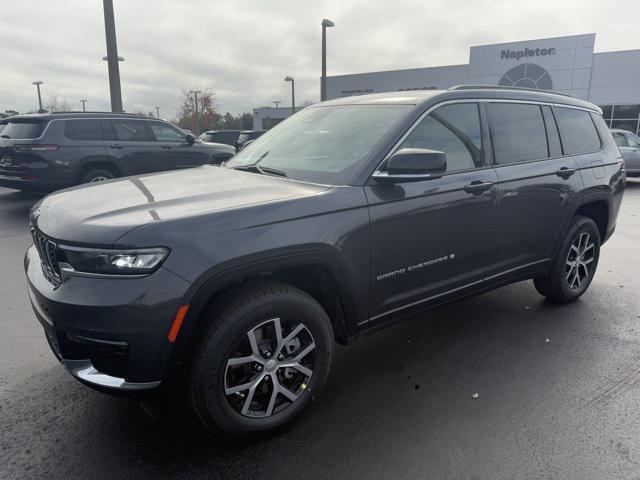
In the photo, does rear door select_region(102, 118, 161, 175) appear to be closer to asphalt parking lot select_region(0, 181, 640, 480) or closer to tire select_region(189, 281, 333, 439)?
asphalt parking lot select_region(0, 181, 640, 480)

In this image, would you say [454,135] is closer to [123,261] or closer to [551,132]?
[551,132]

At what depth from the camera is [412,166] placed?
269 centimetres

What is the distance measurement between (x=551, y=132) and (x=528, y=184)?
726 millimetres

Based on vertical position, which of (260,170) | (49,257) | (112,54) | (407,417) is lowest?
(407,417)

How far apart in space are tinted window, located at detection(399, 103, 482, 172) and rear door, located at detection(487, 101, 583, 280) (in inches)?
7.9

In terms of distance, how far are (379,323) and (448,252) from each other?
0.68 m

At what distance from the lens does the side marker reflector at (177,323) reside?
2.14 meters

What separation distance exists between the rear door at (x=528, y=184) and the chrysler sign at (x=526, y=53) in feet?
98.8

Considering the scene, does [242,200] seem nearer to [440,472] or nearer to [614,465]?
[440,472]

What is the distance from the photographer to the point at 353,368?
332 cm

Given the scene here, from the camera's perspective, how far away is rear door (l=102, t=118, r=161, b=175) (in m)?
9.30

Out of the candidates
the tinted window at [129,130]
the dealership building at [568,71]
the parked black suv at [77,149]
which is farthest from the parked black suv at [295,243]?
the dealership building at [568,71]

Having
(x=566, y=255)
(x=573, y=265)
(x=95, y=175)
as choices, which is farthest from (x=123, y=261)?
(x=95, y=175)

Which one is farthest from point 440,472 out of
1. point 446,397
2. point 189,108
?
point 189,108
